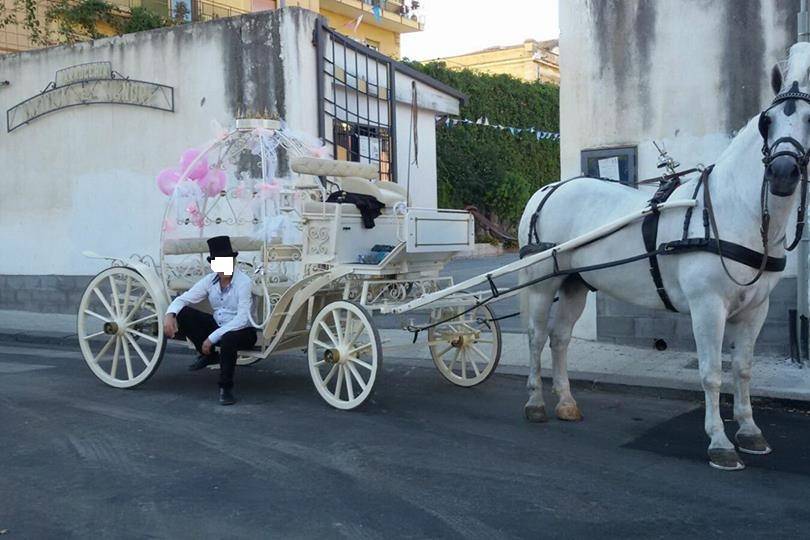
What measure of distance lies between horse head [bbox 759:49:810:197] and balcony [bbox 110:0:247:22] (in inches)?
788

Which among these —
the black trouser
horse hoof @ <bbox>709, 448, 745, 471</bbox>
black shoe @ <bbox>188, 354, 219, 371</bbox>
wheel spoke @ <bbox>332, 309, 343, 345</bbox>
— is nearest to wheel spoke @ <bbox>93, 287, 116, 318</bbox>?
the black trouser

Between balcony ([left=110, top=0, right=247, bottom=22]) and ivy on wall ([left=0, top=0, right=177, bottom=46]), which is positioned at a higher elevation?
balcony ([left=110, top=0, right=247, bottom=22])

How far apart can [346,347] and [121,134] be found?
766 centimetres

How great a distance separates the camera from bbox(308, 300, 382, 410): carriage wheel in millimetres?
6387

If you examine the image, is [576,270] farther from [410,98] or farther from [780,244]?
[410,98]

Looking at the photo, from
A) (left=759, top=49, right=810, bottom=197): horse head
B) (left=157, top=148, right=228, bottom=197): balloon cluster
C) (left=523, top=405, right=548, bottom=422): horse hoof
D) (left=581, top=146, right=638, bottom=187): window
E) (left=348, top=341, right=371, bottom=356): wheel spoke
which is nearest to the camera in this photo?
(left=759, top=49, right=810, bottom=197): horse head

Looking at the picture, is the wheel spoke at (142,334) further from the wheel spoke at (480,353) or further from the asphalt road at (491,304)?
the wheel spoke at (480,353)

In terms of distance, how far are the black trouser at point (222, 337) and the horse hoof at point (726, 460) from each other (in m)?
3.97

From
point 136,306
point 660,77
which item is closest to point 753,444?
point 660,77

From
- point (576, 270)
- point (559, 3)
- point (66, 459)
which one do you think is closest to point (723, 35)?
point (559, 3)

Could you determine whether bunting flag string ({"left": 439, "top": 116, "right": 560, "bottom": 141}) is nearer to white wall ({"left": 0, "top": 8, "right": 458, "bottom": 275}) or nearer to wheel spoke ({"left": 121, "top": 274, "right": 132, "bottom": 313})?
white wall ({"left": 0, "top": 8, "right": 458, "bottom": 275})

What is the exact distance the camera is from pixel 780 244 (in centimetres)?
495

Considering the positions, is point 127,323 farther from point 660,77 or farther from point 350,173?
point 660,77

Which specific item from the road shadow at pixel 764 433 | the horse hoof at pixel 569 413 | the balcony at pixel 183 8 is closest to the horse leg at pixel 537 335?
the horse hoof at pixel 569 413
